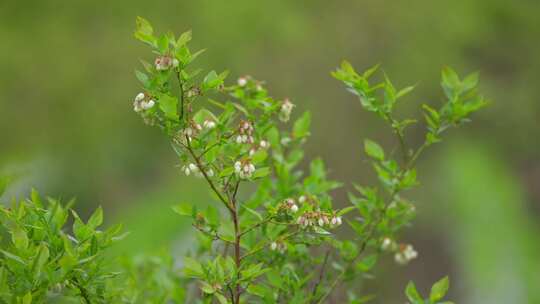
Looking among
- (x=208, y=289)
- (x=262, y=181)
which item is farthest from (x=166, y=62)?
(x=262, y=181)

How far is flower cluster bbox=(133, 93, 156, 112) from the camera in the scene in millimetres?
1857

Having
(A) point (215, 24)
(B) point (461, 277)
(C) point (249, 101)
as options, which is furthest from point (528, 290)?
(C) point (249, 101)

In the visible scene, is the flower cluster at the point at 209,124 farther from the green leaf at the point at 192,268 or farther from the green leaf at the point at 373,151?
the green leaf at the point at 373,151

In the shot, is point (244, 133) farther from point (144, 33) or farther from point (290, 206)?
point (144, 33)

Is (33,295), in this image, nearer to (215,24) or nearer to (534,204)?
(215,24)

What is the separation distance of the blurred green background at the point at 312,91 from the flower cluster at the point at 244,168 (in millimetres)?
3916

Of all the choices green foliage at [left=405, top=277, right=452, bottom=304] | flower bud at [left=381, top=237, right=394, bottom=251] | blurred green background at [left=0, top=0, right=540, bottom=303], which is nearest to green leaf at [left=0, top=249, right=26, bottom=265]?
green foliage at [left=405, top=277, right=452, bottom=304]

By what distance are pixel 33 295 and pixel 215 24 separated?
6128mm

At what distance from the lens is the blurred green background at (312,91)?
304 inches

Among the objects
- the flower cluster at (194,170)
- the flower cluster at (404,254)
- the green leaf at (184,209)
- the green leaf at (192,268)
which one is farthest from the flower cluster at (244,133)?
the flower cluster at (404,254)

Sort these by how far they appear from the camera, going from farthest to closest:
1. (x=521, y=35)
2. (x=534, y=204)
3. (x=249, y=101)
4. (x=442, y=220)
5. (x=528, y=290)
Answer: (x=534, y=204) → (x=442, y=220) → (x=521, y=35) → (x=528, y=290) → (x=249, y=101)

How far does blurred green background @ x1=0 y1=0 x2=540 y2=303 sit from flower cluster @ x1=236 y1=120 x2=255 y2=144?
3867mm

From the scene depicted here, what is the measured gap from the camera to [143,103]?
1.86 m

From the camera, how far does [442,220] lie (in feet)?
39.2
